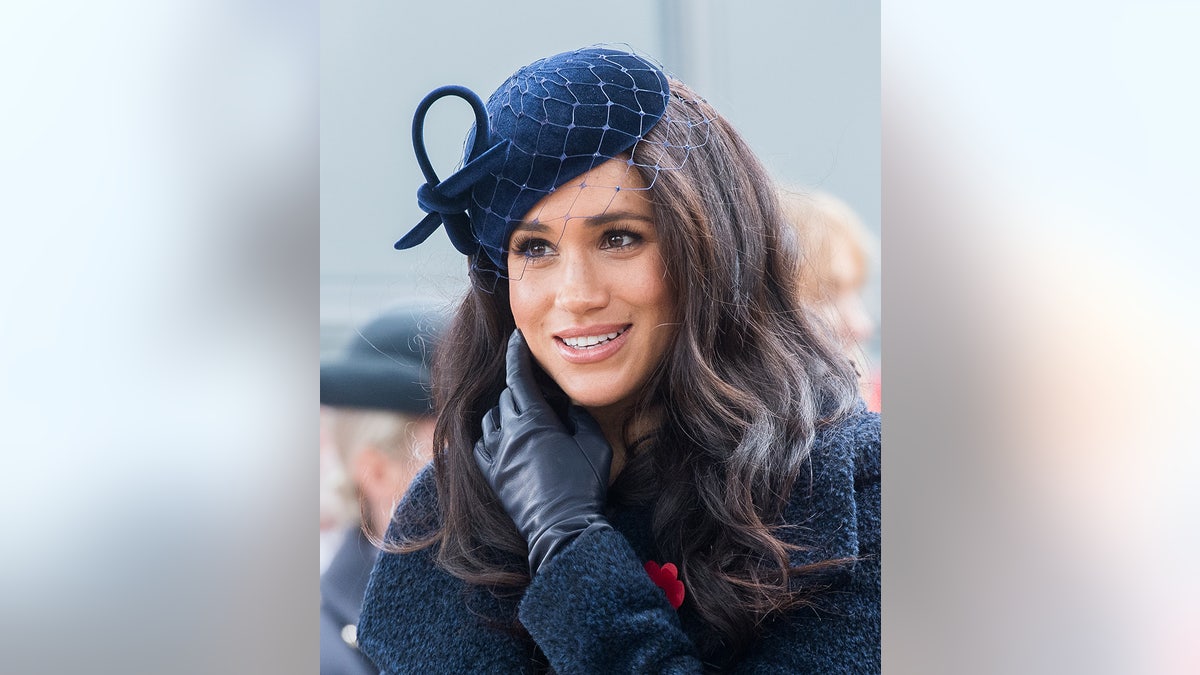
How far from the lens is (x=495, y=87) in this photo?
151 cm

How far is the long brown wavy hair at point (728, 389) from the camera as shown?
141cm

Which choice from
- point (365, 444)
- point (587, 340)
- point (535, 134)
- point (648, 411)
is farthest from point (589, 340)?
point (365, 444)

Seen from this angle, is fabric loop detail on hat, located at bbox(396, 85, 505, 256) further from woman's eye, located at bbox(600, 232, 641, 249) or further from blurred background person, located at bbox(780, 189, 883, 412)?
blurred background person, located at bbox(780, 189, 883, 412)

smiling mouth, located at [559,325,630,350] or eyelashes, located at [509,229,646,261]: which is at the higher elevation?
eyelashes, located at [509,229,646,261]

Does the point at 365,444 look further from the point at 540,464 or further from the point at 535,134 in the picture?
the point at 535,134

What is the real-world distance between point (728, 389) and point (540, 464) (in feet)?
0.90

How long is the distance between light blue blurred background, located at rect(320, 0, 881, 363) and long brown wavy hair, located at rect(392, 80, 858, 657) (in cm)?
6

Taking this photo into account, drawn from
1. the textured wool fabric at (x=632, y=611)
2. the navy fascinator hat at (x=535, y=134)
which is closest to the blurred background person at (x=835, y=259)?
the textured wool fabric at (x=632, y=611)

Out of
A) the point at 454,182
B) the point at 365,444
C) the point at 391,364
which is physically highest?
the point at 454,182

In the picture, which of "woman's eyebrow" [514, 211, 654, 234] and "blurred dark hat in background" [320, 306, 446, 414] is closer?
"woman's eyebrow" [514, 211, 654, 234]

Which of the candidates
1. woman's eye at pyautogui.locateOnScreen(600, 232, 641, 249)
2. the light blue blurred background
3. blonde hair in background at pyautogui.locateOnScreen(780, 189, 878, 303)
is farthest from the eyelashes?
blonde hair in background at pyautogui.locateOnScreen(780, 189, 878, 303)

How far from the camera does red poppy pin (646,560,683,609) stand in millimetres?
1424
